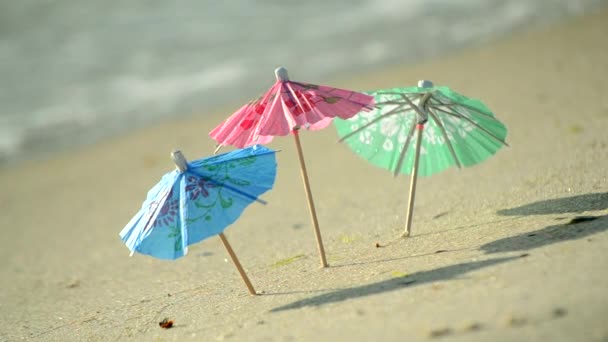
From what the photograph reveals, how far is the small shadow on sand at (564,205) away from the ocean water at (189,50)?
495 centimetres

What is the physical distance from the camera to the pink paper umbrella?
354cm

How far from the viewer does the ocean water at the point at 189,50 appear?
9.24 m

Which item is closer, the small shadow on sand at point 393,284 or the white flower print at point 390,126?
the small shadow on sand at point 393,284

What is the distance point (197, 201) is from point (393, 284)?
0.93 meters

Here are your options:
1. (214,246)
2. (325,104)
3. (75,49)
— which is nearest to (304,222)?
(214,246)

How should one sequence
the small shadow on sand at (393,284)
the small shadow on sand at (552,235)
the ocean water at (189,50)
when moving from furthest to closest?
the ocean water at (189,50), the small shadow on sand at (552,235), the small shadow on sand at (393,284)

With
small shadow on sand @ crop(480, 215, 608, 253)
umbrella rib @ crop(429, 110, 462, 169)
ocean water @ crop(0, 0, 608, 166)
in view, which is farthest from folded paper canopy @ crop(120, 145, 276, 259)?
ocean water @ crop(0, 0, 608, 166)

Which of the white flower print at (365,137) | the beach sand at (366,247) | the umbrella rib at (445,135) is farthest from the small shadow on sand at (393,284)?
the white flower print at (365,137)

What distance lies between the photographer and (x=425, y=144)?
4.24m

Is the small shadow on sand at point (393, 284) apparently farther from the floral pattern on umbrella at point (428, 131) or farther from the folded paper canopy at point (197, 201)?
the floral pattern on umbrella at point (428, 131)

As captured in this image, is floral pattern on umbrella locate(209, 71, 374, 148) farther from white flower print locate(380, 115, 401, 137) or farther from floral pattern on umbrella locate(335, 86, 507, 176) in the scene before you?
white flower print locate(380, 115, 401, 137)

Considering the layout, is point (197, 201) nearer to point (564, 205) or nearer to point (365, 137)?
point (365, 137)

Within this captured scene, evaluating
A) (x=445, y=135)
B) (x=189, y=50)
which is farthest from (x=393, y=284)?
(x=189, y=50)

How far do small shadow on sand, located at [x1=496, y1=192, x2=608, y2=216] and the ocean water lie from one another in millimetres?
4953
